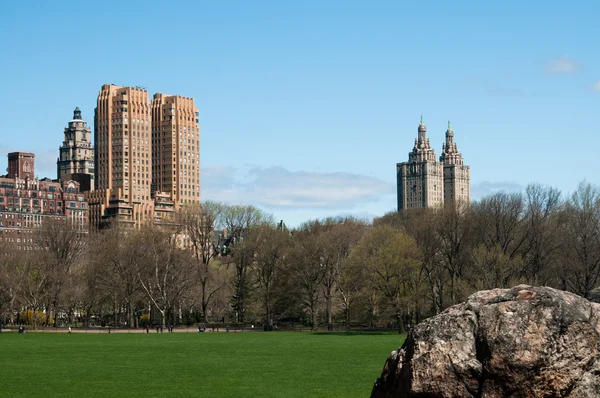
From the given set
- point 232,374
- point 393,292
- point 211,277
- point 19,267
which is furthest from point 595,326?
point 19,267

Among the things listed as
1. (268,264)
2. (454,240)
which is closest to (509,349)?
(454,240)

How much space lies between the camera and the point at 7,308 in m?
116

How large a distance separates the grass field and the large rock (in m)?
18.1

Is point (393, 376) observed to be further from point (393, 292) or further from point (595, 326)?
point (393, 292)

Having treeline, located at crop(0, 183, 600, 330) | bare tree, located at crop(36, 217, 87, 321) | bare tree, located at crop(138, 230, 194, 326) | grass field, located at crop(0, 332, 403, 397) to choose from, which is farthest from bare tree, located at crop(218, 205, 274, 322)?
grass field, located at crop(0, 332, 403, 397)

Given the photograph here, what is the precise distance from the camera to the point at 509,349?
14500mm

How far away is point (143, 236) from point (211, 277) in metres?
10.0

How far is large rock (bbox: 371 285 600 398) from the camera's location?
14383 millimetres

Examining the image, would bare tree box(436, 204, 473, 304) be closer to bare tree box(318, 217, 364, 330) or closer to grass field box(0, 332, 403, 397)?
bare tree box(318, 217, 364, 330)

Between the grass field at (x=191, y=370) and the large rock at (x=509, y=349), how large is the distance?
1810cm

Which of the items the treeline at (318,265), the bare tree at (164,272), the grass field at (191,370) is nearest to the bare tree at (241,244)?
the treeline at (318,265)

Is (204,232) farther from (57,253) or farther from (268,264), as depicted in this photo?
(57,253)

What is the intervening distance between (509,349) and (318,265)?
311ft

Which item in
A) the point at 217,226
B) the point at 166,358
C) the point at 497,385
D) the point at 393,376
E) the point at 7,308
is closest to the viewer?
the point at 497,385
